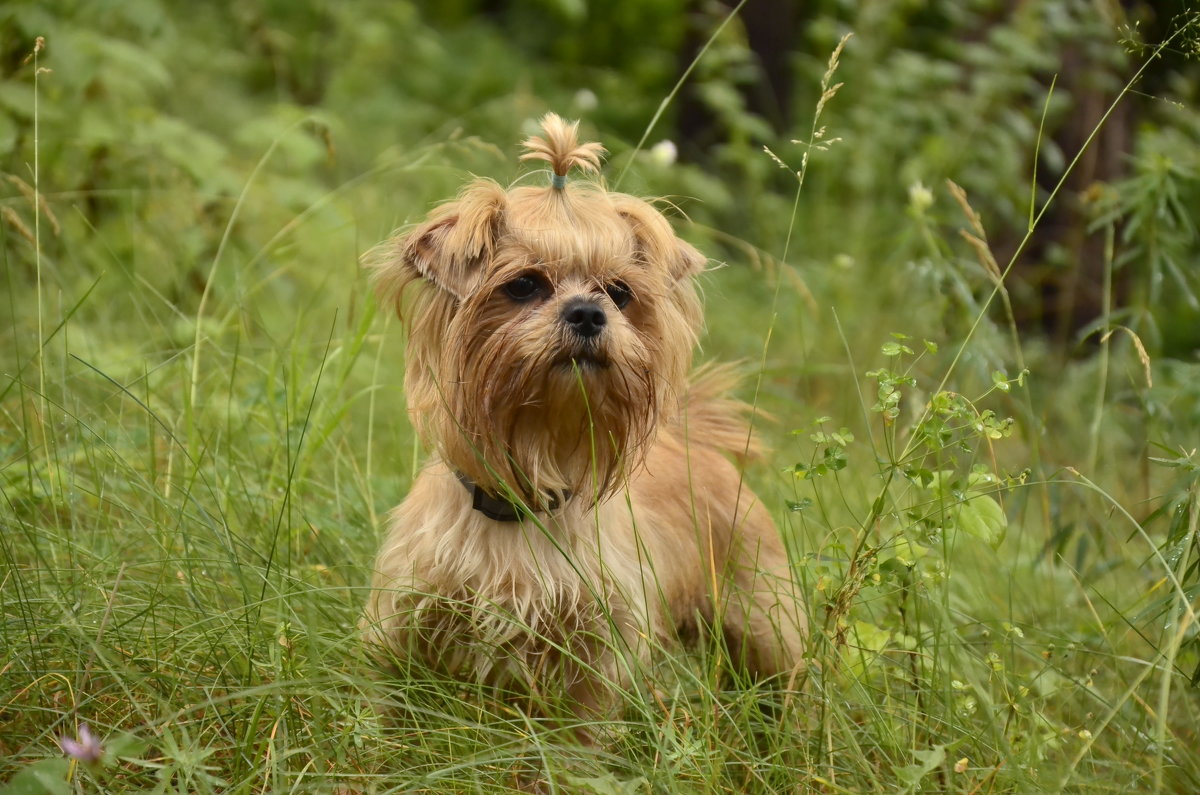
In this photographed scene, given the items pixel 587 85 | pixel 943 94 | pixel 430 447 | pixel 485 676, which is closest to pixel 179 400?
pixel 430 447

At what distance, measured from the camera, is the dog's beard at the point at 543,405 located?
9.52 feet

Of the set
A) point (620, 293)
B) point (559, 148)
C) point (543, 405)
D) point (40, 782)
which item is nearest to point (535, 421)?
point (543, 405)

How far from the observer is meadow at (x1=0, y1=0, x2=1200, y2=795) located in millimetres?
2600

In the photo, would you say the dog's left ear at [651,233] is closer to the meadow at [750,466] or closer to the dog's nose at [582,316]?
the meadow at [750,466]

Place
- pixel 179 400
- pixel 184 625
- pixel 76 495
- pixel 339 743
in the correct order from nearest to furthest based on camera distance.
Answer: pixel 339 743
pixel 184 625
pixel 76 495
pixel 179 400

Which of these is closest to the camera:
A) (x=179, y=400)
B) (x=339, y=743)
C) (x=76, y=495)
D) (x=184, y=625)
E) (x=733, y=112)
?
(x=339, y=743)

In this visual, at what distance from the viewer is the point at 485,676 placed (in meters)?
3.01

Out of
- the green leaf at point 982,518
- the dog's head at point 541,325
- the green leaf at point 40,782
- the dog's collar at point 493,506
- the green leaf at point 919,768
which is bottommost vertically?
the green leaf at point 919,768

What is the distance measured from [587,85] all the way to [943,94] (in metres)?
5.04

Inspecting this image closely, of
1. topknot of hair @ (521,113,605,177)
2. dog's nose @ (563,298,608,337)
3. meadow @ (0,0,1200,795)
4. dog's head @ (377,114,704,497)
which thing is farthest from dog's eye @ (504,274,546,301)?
meadow @ (0,0,1200,795)

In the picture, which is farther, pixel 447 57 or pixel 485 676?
pixel 447 57

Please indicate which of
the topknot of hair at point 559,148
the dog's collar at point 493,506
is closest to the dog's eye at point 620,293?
the topknot of hair at point 559,148

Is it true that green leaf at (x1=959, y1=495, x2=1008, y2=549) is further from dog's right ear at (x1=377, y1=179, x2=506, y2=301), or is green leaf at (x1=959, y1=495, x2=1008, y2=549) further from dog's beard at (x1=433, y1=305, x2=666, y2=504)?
dog's right ear at (x1=377, y1=179, x2=506, y2=301)

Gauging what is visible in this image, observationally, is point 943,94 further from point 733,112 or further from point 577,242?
point 577,242
